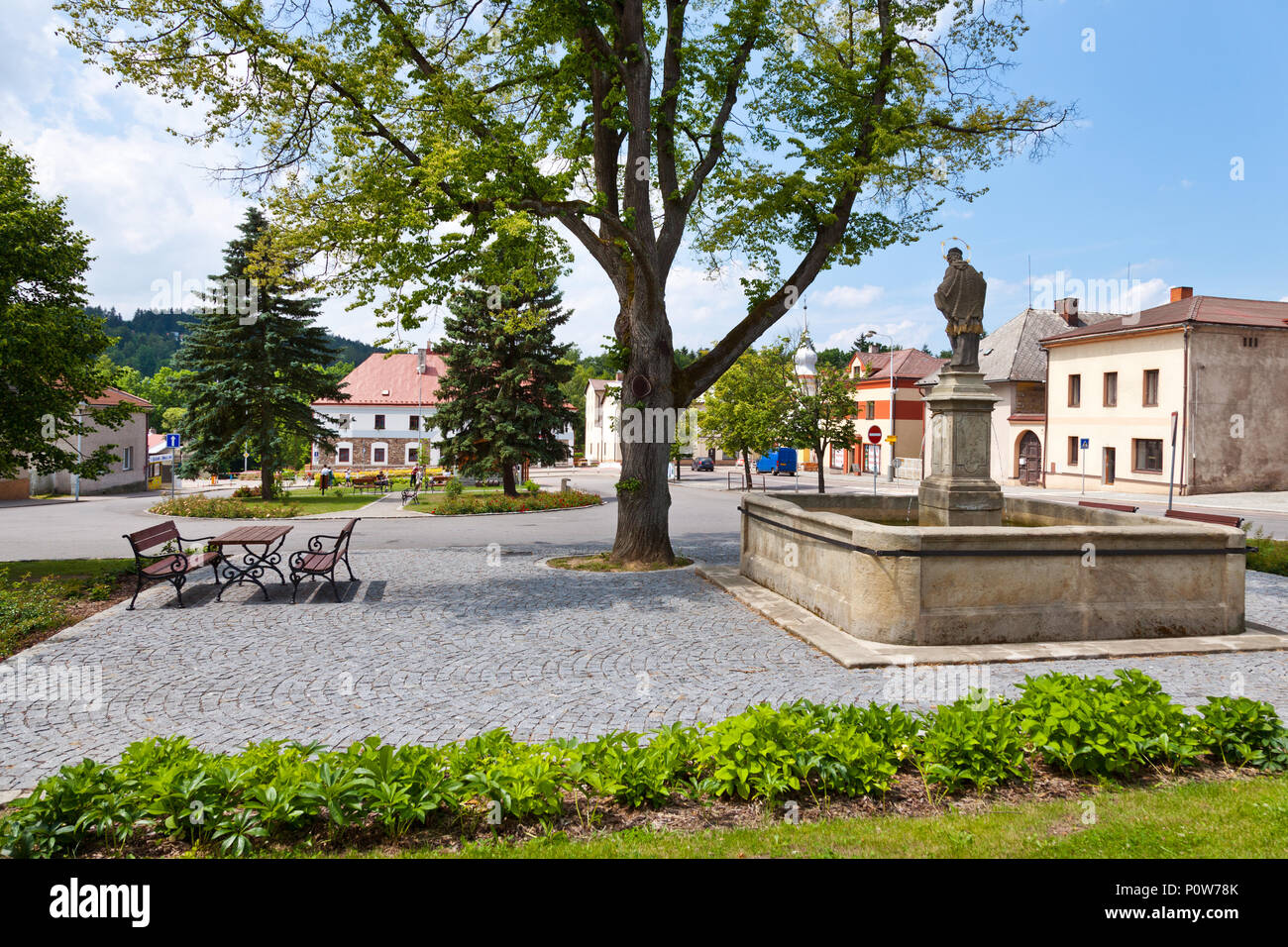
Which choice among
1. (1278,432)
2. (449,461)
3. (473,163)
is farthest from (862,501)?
(1278,432)

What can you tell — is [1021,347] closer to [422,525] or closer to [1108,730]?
[422,525]

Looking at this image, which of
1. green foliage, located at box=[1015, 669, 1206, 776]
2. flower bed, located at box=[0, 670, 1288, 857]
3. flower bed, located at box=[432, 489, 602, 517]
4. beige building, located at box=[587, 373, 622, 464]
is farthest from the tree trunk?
beige building, located at box=[587, 373, 622, 464]

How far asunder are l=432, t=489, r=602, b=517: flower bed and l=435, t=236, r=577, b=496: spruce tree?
118cm

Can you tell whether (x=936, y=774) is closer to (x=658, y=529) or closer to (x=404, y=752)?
(x=404, y=752)

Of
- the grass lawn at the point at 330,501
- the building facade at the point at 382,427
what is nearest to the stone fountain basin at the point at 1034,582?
the grass lawn at the point at 330,501

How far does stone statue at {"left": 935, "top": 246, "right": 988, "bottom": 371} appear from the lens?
990cm

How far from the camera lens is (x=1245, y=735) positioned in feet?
16.0

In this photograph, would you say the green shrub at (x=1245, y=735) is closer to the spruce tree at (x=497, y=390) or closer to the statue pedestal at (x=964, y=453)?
the statue pedestal at (x=964, y=453)

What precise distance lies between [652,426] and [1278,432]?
1459 inches

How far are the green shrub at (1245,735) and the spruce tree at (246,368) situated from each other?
1161 inches

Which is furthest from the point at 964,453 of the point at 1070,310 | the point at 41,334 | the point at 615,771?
the point at 1070,310

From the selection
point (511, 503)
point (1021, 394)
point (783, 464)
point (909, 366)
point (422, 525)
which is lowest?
point (422, 525)

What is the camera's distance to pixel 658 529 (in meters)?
13.9

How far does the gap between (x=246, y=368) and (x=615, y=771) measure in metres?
29.0
